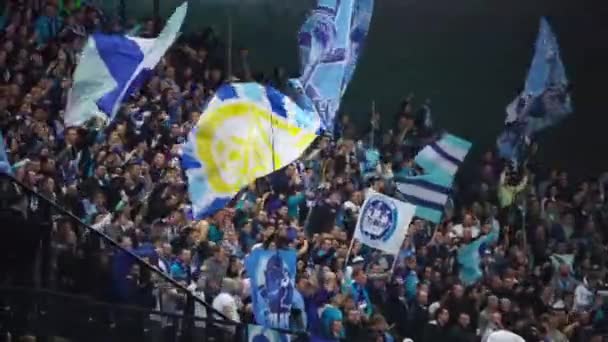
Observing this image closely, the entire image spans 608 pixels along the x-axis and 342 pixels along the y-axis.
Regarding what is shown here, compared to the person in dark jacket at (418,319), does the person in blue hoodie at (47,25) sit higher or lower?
higher

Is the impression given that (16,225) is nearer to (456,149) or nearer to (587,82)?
(456,149)

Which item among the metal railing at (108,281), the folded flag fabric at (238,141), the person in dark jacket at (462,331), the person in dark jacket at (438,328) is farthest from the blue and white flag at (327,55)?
the metal railing at (108,281)

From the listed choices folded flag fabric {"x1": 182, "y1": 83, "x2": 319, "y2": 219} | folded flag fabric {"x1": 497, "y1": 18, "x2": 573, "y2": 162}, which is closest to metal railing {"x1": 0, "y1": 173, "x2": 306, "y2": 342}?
folded flag fabric {"x1": 182, "y1": 83, "x2": 319, "y2": 219}

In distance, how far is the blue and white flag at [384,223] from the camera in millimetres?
13016

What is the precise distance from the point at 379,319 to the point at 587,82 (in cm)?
954

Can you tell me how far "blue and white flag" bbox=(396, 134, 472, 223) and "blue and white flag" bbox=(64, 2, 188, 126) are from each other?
4060 mm

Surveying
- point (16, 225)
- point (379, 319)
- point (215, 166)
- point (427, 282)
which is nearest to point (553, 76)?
point (427, 282)

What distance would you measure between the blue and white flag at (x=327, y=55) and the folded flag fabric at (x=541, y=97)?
143 inches

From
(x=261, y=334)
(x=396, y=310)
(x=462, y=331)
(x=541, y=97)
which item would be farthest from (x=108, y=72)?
(x=541, y=97)

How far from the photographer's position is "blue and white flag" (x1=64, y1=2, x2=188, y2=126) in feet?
36.5

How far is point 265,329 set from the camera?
34.5ft

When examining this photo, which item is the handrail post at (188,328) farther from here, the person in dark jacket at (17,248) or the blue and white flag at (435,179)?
the blue and white flag at (435,179)

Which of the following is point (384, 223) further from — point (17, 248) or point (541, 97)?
point (541, 97)

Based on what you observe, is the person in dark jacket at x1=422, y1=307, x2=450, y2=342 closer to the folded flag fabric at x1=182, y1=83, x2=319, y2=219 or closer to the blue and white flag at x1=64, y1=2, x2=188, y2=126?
the folded flag fabric at x1=182, y1=83, x2=319, y2=219
